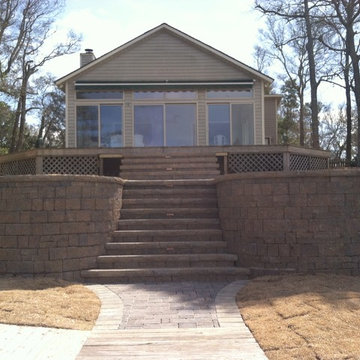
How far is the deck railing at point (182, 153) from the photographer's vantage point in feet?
39.0

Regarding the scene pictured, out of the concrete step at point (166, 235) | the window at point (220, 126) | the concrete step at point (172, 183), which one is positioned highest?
the window at point (220, 126)

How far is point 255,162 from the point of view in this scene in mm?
A: 12125

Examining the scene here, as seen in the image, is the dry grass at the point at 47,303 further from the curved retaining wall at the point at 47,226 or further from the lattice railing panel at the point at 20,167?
the lattice railing panel at the point at 20,167

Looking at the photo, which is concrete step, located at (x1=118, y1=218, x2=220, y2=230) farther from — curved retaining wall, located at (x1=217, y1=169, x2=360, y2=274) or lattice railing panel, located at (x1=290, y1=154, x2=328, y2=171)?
lattice railing panel, located at (x1=290, y1=154, x2=328, y2=171)

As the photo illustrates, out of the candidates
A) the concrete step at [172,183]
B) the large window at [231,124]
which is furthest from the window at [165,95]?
the concrete step at [172,183]

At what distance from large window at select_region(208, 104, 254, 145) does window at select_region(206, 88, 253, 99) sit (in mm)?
284

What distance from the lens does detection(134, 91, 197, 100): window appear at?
52.0ft

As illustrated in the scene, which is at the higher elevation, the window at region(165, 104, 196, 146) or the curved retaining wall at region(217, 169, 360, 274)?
the window at region(165, 104, 196, 146)

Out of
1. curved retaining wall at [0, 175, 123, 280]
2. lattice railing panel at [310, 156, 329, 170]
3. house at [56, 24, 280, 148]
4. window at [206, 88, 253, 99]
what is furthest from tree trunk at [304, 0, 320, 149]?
curved retaining wall at [0, 175, 123, 280]

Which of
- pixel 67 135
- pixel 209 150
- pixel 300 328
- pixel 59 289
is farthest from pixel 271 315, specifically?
pixel 67 135

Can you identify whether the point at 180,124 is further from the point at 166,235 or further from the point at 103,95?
the point at 166,235

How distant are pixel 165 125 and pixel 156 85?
1.44 metres

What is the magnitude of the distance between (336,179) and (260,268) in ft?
6.20

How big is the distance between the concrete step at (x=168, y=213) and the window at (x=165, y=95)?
802 cm
